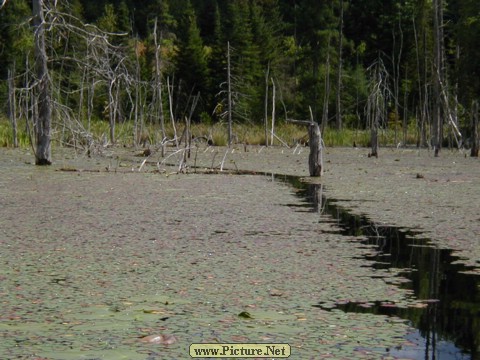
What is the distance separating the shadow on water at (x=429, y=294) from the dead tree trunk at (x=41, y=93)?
389 inches

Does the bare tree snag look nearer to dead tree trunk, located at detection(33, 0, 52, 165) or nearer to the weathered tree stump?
the weathered tree stump

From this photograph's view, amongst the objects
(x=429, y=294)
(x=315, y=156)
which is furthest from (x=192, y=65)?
(x=429, y=294)

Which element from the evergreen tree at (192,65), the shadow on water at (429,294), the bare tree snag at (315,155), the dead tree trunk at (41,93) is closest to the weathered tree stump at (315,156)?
the bare tree snag at (315,155)

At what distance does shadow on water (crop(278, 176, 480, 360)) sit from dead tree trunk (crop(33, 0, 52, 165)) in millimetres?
9893

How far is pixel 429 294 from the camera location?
5.88 metres

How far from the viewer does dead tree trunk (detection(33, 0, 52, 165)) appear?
17.5 metres

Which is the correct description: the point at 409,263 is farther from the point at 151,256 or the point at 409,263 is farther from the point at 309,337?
the point at 309,337

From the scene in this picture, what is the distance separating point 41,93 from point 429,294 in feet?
44.3

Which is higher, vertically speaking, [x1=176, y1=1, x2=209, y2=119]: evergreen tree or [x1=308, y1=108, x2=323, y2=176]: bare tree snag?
[x1=176, y1=1, x2=209, y2=119]: evergreen tree

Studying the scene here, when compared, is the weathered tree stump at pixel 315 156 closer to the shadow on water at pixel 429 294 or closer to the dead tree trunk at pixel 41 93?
the dead tree trunk at pixel 41 93

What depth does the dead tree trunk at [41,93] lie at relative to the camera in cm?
1755

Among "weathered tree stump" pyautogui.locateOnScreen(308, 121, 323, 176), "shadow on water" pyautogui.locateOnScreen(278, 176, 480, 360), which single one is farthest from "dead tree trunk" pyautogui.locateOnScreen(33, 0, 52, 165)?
"shadow on water" pyautogui.locateOnScreen(278, 176, 480, 360)

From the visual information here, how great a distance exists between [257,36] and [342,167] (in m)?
32.9

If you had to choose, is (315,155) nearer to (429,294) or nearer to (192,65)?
(429,294)
